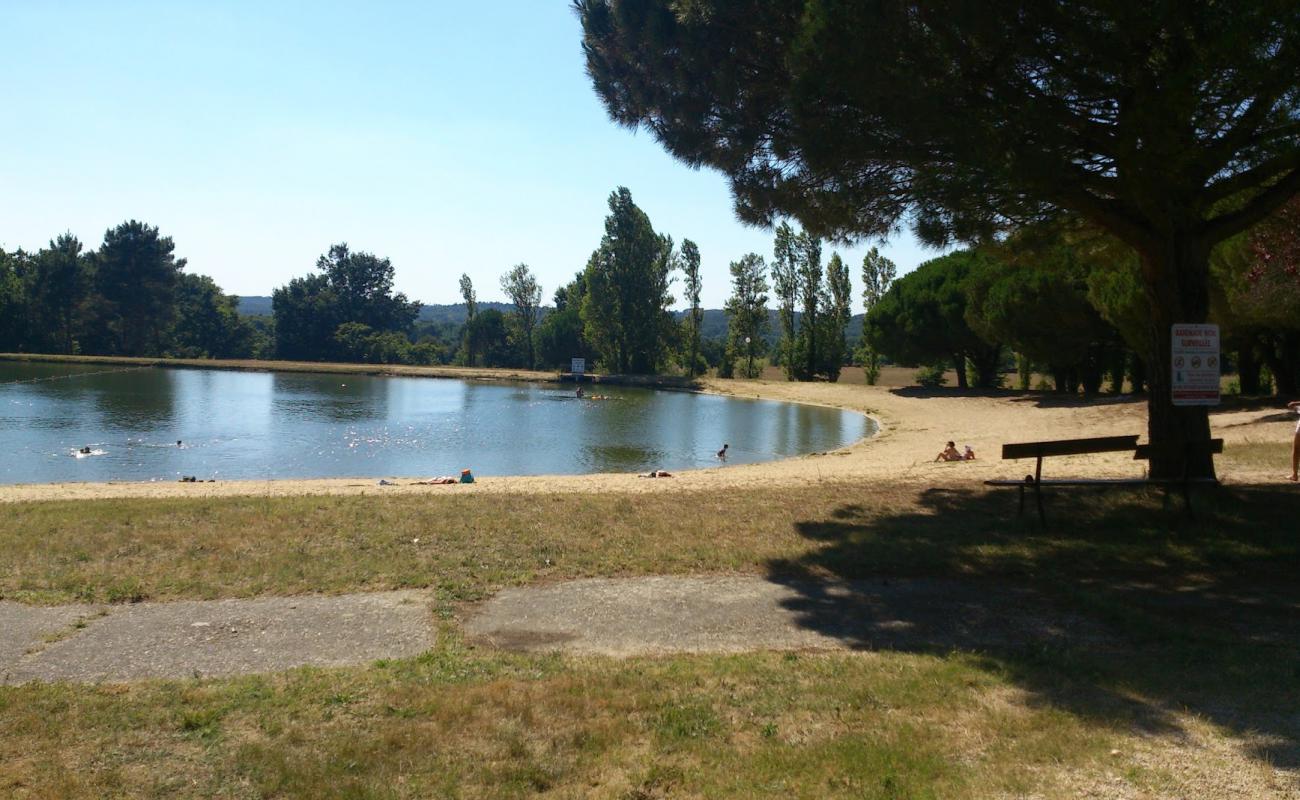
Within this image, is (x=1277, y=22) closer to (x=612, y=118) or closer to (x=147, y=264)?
(x=612, y=118)

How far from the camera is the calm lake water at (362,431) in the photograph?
24.7 meters

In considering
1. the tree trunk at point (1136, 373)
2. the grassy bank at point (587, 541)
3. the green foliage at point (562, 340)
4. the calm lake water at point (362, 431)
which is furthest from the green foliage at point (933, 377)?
the grassy bank at point (587, 541)

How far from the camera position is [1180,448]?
9.73 metres

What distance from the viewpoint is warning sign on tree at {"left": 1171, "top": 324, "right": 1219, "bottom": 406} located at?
1001 cm

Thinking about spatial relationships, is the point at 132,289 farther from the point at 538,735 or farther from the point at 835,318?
the point at 538,735

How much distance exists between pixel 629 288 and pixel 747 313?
9.46 metres

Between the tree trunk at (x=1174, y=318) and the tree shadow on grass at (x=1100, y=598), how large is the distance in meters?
0.68

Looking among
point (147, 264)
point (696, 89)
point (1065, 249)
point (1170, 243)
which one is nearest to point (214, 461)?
point (696, 89)

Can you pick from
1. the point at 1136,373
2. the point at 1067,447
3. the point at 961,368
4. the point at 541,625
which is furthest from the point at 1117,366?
the point at 541,625

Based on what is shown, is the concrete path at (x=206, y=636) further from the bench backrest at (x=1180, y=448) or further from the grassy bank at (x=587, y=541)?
the bench backrest at (x=1180, y=448)

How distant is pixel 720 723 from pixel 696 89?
9116mm

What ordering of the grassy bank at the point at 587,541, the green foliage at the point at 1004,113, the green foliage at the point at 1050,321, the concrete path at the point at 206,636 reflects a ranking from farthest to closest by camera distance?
the green foliage at the point at 1050,321 < the green foliage at the point at 1004,113 < the grassy bank at the point at 587,541 < the concrete path at the point at 206,636

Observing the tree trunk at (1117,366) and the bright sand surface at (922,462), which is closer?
the bright sand surface at (922,462)

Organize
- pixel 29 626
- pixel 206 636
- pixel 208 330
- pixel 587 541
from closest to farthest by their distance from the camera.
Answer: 1. pixel 206 636
2. pixel 29 626
3. pixel 587 541
4. pixel 208 330
